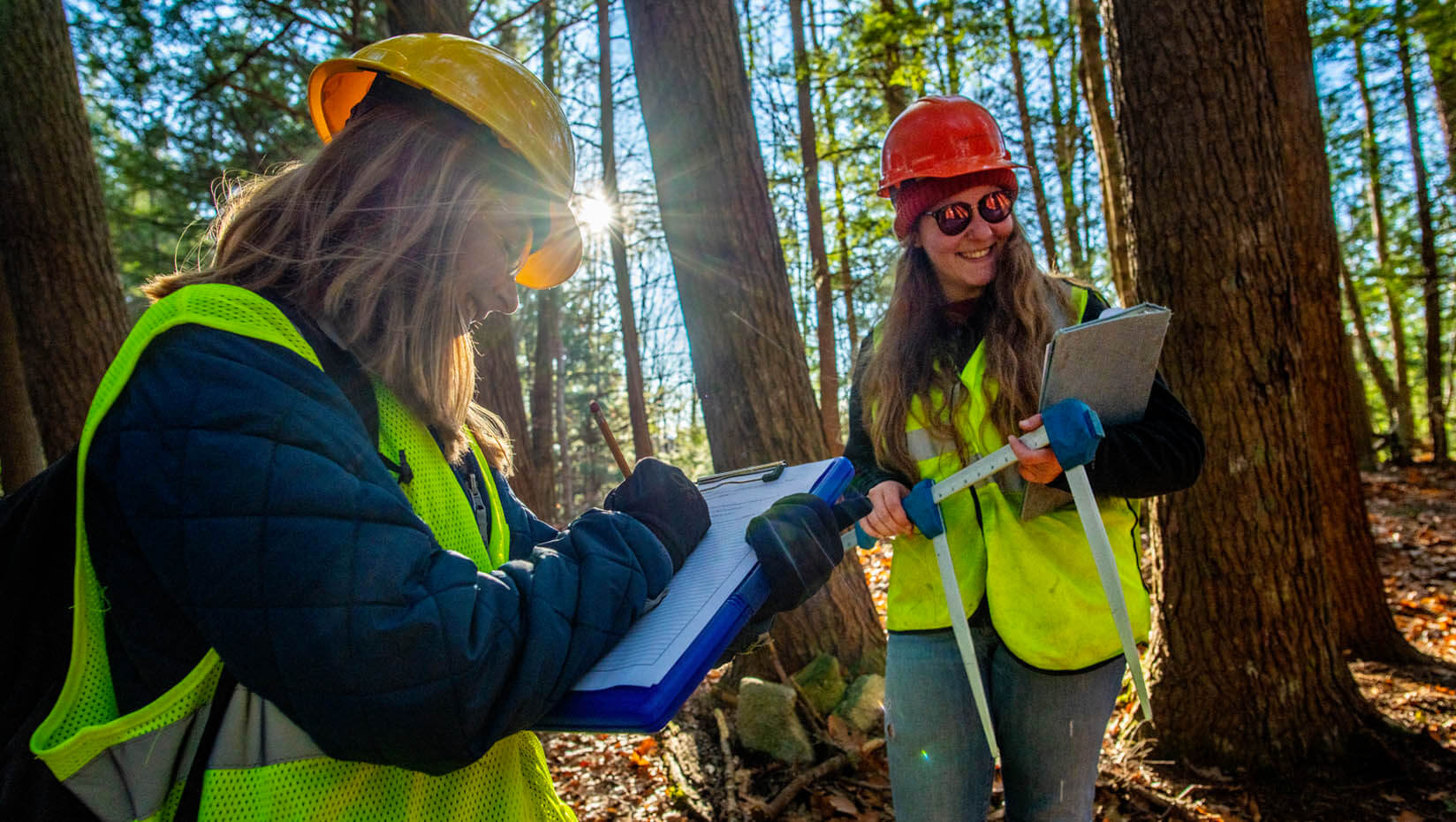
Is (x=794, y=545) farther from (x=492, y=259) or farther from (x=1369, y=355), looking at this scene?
(x=1369, y=355)

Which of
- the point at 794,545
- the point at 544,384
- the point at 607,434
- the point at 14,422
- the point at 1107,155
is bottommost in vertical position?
the point at 794,545

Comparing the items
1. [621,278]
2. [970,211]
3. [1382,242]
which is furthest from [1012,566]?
[1382,242]

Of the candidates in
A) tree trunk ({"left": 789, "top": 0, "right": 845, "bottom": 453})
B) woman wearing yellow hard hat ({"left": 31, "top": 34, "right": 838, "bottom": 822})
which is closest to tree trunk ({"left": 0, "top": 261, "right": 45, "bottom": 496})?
woman wearing yellow hard hat ({"left": 31, "top": 34, "right": 838, "bottom": 822})

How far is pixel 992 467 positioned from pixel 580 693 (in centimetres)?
122

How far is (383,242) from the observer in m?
1.25

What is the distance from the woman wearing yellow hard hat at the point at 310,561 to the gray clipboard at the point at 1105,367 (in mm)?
1104

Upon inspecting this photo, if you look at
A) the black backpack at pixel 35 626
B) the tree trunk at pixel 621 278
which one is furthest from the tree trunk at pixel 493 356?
the black backpack at pixel 35 626

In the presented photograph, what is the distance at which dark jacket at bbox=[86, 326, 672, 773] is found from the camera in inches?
35.5

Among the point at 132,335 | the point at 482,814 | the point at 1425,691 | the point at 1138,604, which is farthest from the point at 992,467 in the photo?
the point at 1425,691

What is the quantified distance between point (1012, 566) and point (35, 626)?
1919 mm

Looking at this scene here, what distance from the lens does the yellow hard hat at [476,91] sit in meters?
1.33

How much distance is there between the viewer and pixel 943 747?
2035 mm

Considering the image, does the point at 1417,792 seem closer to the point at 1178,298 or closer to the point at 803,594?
the point at 1178,298

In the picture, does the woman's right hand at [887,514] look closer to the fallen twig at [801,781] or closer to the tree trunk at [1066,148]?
the fallen twig at [801,781]
